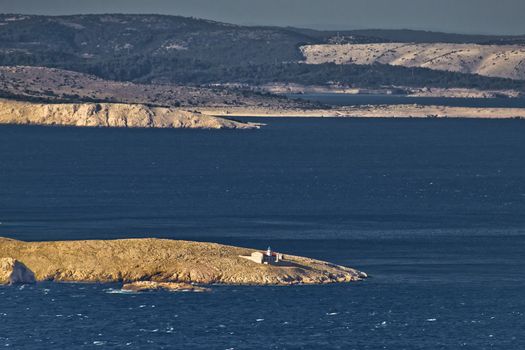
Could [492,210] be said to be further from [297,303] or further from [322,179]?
[297,303]

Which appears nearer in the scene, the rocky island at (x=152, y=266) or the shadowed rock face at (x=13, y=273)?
the shadowed rock face at (x=13, y=273)

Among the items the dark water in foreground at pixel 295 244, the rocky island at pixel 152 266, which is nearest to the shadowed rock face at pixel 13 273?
the rocky island at pixel 152 266

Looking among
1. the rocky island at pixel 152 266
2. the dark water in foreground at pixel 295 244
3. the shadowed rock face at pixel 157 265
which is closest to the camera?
the dark water in foreground at pixel 295 244

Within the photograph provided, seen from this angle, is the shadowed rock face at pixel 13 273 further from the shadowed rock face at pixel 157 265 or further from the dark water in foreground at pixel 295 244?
the shadowed rock face at pixel 157 265

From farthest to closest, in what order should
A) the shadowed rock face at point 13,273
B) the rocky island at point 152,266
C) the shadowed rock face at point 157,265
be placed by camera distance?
the shadowed rock face at point 157,265 → the rocky island at point 152,266 → the shadowed rock face at point 13,273

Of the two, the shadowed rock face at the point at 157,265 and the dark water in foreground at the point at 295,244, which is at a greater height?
the shadowed rock face at the point at 157,265

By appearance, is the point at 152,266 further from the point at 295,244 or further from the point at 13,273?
the point at 295,244

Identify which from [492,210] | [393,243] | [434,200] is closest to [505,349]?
[393,243]

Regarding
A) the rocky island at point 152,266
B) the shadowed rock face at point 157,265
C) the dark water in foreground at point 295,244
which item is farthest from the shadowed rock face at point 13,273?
the shadowed rock face at point 157,265
